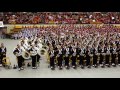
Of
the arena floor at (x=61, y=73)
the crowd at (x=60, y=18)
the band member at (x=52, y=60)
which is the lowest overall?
the arena floor at (x=61, y=73)

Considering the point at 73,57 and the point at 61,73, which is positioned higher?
the point at 73,57

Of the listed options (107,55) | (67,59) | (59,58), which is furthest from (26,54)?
(107,55)

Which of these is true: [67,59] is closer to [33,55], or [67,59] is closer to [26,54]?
[33,55]

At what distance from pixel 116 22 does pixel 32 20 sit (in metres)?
8.37

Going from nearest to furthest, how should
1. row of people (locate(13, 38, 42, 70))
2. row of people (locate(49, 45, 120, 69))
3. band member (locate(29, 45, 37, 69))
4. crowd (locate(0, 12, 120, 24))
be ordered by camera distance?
row of people (locate(13, 38, 42, 70))
band member (locate(29, 45, 37, 69))
row of people (locate(49, 45, 120, 69))
crowd (locate(0, 12, 120, 24))

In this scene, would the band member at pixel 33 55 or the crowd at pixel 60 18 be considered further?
the crowd at pixel 60 18

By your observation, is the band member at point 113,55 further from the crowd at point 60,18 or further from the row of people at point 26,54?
the crowd at point 60,18

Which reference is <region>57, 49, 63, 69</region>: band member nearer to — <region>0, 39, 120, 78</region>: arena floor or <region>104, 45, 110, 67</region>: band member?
<region>0, 39, 120, 78</region>: arena floor

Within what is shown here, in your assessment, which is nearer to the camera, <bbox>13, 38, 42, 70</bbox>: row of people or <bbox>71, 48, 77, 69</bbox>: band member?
<bbox>13, 38, 42, 70</bbox>: row of people

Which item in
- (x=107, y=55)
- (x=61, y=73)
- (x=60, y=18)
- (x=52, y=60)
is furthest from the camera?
(x=60, y=18)

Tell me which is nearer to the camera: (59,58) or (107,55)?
(59,58)

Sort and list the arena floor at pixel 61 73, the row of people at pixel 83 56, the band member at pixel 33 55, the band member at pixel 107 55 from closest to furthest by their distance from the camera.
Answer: the arena floor at pixel 61 73 → the band member at pixel 33 55 → the row of people at pixel 83 56 → the band member at pixel 107 55

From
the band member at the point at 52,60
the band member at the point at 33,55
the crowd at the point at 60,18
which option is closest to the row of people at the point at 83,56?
the band member at the point at 52,60

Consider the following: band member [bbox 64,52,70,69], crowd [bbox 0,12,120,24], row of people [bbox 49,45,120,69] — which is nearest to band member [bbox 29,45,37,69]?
row of people [bbox 49,45,120,69]
